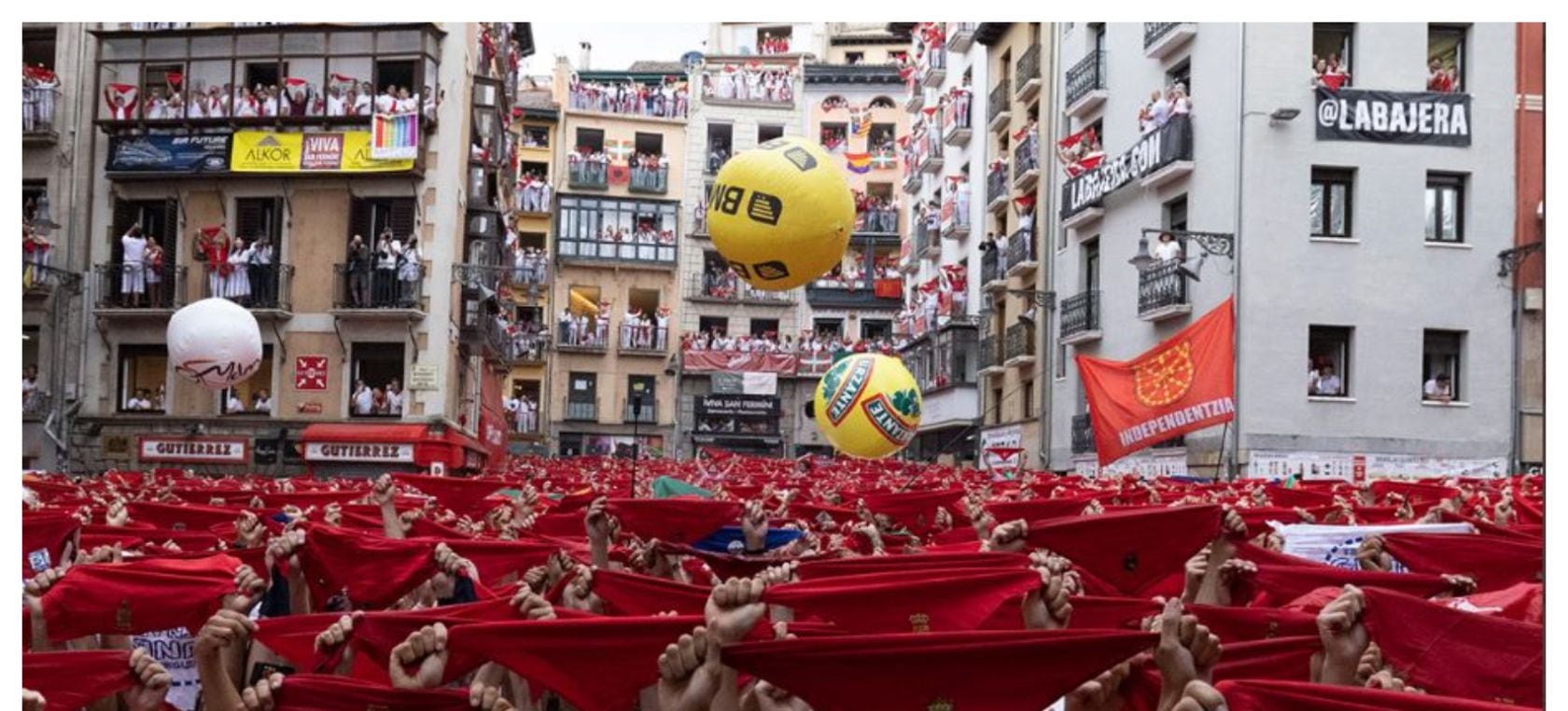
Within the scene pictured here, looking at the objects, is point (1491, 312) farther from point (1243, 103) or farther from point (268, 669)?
point (268, 669)

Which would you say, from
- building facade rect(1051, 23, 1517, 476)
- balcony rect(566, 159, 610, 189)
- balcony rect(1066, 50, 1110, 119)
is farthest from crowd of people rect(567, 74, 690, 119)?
building facade rect(1051, 23, 1517, 476)

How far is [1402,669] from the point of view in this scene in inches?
199

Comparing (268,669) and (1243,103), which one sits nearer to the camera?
(268,669)

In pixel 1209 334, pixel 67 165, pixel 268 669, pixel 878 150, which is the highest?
pixel 878 150

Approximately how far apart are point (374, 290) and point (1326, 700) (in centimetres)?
2815

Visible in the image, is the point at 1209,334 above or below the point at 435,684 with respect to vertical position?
above

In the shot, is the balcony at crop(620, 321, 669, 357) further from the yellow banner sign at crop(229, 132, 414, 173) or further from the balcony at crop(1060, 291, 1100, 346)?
the yellow banner sign at crop(229, 132, 414, 173)

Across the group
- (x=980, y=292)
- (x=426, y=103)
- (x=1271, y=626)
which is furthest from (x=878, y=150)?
(x=1271, y=626)

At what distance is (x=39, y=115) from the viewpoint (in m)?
29.5

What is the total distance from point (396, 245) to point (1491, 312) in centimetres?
1845

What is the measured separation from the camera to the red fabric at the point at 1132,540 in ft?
25.5

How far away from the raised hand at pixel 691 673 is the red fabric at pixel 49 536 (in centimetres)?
499

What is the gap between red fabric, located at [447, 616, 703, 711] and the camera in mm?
5430

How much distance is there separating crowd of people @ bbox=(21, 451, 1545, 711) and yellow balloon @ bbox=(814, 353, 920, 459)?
10.8 metres
